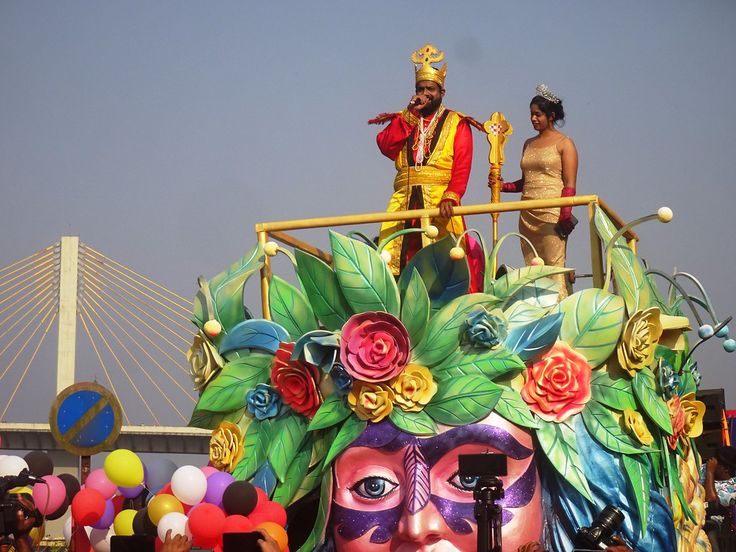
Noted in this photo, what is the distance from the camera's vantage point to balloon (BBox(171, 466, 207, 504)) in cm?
900

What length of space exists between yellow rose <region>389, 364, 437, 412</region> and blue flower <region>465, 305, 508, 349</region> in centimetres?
44

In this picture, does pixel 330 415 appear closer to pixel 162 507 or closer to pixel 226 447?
pixel 226 447

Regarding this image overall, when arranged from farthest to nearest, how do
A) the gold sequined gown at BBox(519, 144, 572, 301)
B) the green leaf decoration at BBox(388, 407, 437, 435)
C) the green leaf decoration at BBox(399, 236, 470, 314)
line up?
the gold sequined gown at BBox(519, 144, 572, 301) → the green leaf decoration at BBox(399, 236, 470, 314) → the green leaf decoration at BBox(388, 407, 437, 435)

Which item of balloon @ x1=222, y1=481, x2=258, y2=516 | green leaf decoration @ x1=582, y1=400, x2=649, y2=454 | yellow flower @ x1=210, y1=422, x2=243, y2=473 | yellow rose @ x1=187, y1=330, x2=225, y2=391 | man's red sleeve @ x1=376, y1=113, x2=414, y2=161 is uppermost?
man's red sleeve @ x1=376, y1=113, x2=414, y2=161

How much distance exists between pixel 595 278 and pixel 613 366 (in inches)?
30.0

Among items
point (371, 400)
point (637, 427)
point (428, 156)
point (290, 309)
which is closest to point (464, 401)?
point (371, 400)

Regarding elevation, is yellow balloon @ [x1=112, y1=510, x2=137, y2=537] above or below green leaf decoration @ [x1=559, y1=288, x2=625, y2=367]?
below

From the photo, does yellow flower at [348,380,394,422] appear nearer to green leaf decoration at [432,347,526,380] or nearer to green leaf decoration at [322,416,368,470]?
green leaf decoration at [322,416,368,470]

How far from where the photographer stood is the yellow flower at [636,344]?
9250mm

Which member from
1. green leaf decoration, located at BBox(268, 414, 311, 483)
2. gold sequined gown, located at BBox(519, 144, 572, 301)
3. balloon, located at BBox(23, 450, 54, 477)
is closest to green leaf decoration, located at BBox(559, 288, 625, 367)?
gold sequined gown, located at BBox(519, 144, 572, 301)

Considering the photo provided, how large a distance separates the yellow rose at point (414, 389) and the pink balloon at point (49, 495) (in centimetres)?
287

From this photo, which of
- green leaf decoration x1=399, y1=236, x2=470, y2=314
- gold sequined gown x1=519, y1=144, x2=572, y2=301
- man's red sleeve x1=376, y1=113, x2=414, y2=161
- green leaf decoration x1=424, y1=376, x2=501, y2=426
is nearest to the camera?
green leaf decoration x1=424, y1=376, x2=501, y2=426

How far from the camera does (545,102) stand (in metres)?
11.2

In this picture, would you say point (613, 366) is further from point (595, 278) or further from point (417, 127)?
point (417, 127)
